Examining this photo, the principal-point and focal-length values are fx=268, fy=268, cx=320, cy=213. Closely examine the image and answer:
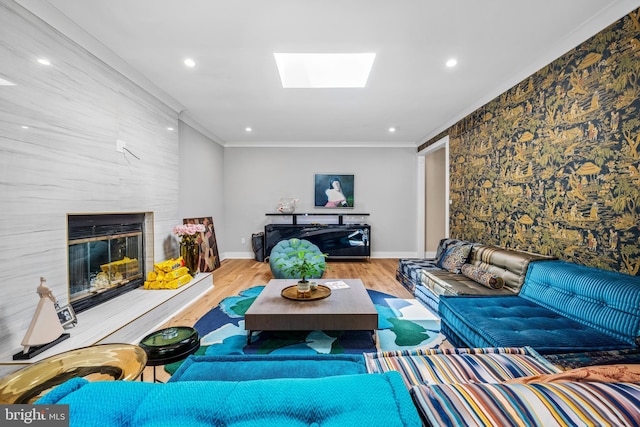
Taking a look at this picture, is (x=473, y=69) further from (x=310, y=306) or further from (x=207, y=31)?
(x=310, y=306)

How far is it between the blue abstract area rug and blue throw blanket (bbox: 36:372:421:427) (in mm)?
1609

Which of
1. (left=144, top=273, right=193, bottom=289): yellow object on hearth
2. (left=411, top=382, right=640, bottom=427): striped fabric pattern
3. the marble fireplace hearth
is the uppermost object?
(left=411, top=382, right=640, bottom=427): striped fabric pattern

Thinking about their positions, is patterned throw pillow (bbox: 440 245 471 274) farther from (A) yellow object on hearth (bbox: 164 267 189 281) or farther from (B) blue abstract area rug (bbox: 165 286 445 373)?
(A) yellow object on hearth (bbox: 164 267 189 281)

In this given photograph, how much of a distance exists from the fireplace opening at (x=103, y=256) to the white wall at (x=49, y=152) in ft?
0.57

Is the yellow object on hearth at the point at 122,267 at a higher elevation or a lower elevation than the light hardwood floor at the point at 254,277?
higher

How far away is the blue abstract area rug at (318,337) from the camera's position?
2.23 m

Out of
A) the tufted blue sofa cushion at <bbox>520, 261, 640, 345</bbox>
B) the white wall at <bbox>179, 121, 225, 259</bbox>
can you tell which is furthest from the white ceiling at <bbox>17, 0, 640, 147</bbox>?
the tufted blue sofa cushion at <bbox>520, 261, 640, 345</bbox>

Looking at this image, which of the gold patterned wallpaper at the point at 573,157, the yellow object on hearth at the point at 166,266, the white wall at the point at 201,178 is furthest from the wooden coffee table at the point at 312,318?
the white wall at the point at 201,178

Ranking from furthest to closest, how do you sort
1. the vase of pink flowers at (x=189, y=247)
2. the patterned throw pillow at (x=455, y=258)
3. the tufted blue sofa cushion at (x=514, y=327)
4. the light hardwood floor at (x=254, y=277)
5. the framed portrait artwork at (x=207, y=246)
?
the framed portrait artwork at (x=207, y=246) → the vase of pink flowers at (x=189, y=247) → the patterned throw pillow at (x=455, y=258) → the light hardwood floor at (x=254, y=277) → the tufted blue sofa cushion at (x=514, y=327)

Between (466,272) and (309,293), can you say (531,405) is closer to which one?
(309,293)

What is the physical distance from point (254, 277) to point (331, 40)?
11.7 ft

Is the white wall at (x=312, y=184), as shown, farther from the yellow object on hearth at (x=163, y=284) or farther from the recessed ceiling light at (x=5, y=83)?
the recessed ceiling light at (x=5, y=83)

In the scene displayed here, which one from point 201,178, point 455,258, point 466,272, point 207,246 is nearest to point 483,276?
point 466,272

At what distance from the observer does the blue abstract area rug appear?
7.31 ft
